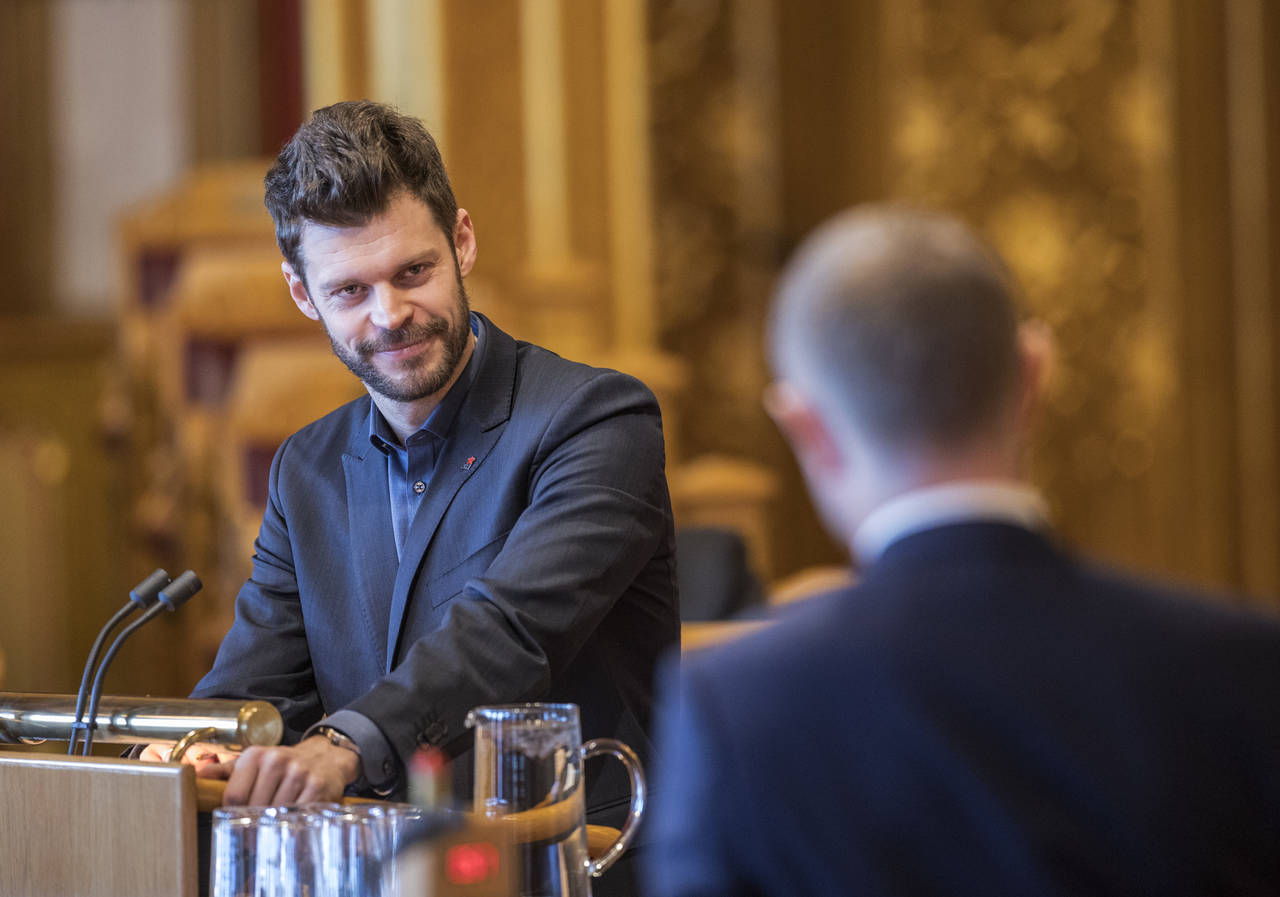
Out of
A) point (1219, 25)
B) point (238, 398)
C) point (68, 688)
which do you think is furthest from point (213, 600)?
point (1219, 25)

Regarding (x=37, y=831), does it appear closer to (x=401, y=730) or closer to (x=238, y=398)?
(x=401, y=730)

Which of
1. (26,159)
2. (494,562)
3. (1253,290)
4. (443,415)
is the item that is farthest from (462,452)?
(26,159)

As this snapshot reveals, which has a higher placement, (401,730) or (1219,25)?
(1219,25)

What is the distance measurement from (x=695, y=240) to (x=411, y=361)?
12.9 ft

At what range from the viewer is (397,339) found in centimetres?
161

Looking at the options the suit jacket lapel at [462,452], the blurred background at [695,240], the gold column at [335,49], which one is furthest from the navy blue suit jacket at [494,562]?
the gold column at [335,49]

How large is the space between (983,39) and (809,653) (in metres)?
5.22

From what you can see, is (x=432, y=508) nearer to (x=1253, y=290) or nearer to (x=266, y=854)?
(x=266, y=854)

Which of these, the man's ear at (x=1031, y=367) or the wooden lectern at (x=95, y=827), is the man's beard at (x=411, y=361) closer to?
the wooden lectern at (x=95, y=827)

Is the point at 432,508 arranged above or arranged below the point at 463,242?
below

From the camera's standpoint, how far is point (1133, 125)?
566 centimetres

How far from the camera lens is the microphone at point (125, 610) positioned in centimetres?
144

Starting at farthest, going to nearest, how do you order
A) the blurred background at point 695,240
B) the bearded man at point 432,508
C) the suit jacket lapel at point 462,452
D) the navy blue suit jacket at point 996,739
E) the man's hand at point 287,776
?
the blurred background at point 695,240, the suit jacket lapel at point 462,452, the bearded man at point 432,508, the man's hand at point 287,776, the navy blue suit jacket at point 996,739

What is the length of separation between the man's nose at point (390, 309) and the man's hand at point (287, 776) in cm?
46
